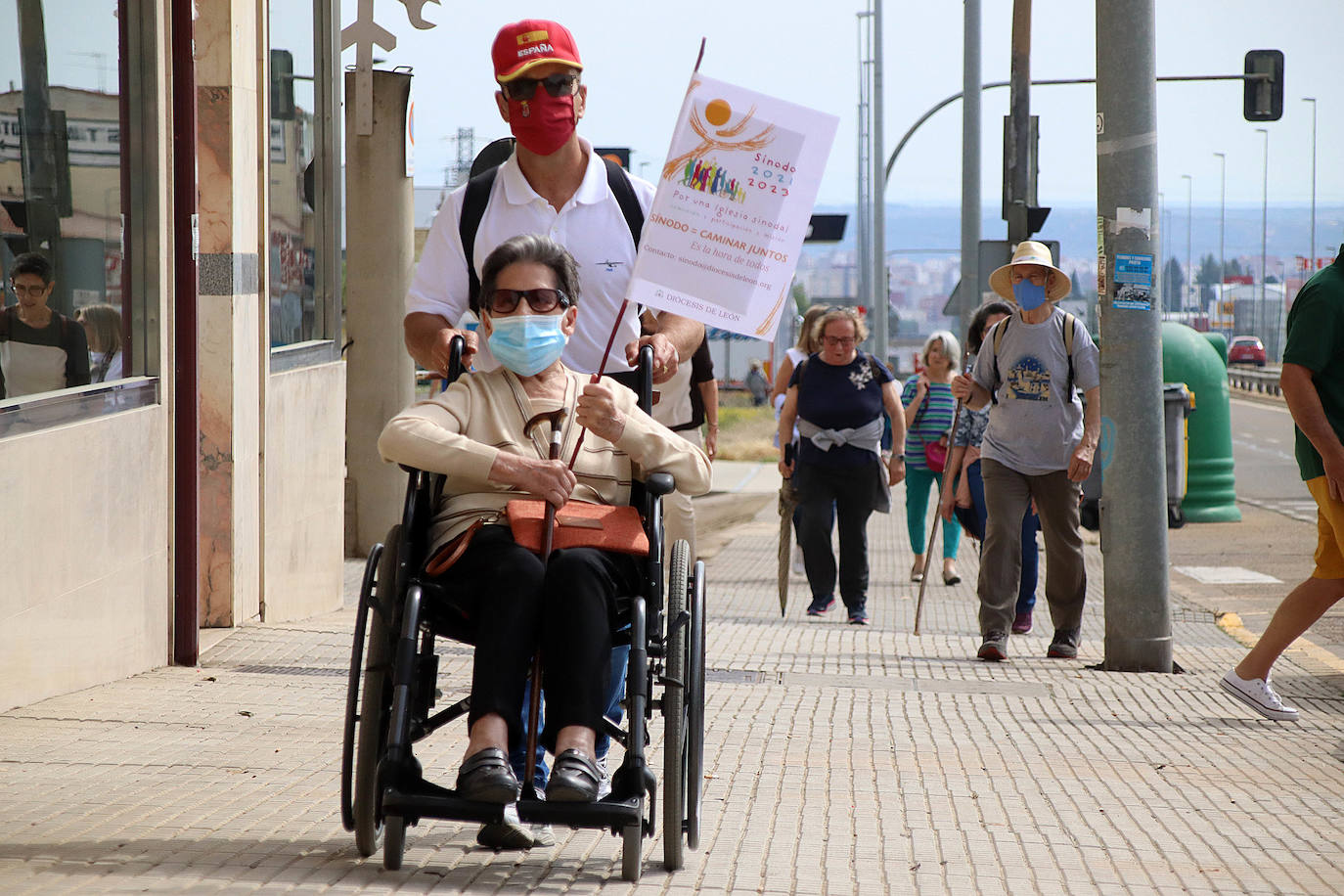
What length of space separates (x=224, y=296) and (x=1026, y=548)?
4774 mm

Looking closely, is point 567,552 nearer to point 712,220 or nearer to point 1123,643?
point 712,220

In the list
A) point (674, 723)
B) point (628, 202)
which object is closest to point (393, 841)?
point (674, 723)

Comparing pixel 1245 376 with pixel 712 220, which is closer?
pixel 712 220

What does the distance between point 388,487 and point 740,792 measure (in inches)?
337

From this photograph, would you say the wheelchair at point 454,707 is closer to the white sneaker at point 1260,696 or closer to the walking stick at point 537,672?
the walking stick at point 537,672

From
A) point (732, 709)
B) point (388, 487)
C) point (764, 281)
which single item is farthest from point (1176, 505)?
point (764, 281)

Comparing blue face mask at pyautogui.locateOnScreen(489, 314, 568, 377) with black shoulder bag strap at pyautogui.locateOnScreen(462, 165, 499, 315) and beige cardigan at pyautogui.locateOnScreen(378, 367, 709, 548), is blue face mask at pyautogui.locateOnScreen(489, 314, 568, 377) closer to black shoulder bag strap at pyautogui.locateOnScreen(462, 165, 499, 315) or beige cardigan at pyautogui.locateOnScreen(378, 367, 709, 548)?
beige cardigan at pyautogui.locateOnScreen(378, 367, 709, 548)

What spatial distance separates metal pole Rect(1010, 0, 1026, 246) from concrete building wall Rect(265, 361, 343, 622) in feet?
25.1

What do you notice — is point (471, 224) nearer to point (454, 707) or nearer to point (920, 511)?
point (454, 707)

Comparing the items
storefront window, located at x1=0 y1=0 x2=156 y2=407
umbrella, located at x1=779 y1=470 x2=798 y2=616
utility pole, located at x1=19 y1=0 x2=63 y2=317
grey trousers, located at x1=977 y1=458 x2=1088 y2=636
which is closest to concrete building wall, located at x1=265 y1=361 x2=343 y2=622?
storefront window, located at x1=0 y1=0 x2=156 y2=407

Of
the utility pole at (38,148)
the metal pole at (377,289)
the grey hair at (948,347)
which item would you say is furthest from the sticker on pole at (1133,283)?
the metal pole at (377,289)

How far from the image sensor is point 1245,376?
71312 millimetres

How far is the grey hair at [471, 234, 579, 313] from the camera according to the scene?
14.0 feet

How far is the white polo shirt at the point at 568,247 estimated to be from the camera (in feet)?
15.6
